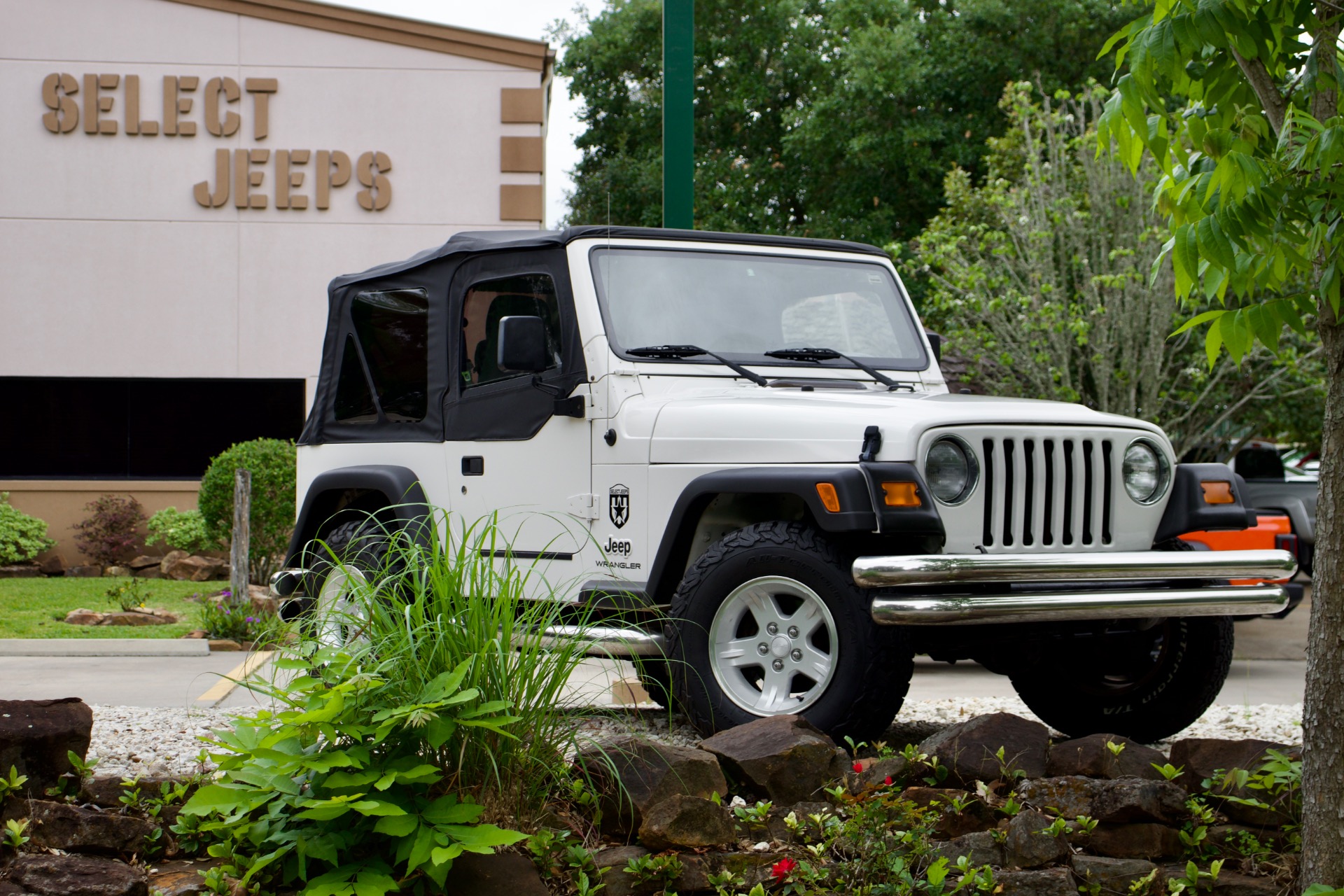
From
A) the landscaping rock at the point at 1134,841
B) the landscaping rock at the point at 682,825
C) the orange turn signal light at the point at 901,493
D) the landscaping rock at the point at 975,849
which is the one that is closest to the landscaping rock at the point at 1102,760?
the landscaping rock at the point at 1134,841

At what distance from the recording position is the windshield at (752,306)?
19.4 feet

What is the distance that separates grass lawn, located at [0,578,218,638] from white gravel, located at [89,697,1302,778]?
4.45 m

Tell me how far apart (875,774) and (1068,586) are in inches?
48.2

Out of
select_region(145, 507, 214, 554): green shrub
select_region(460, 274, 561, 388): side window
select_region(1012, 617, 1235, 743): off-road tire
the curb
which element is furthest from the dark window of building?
select_region(1012, 617, 1235, 743): off-road tire

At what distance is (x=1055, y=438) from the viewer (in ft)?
16.6

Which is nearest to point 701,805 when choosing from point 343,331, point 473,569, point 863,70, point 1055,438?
point 473,569

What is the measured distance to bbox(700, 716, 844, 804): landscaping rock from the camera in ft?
13.3

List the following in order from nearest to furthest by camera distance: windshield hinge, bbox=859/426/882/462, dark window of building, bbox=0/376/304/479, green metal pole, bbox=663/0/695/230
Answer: windshield hinge, bbox=859/426/882/462 < green metal pole, bbox=663/0/695/230 < dark window of building, bbox=0/376/304/479

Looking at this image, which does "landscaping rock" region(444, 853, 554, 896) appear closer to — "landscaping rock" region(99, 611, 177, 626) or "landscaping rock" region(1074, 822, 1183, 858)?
"landscaping rock" region(1074, 822, 1183, 858)

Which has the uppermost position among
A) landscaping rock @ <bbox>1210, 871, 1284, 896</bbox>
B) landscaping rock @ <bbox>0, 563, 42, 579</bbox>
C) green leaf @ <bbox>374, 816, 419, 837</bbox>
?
green leaf @ <bbox>374, 816, 419, 837</bbox>

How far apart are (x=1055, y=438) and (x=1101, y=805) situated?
5.01 feet

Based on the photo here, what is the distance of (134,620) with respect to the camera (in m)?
11.0

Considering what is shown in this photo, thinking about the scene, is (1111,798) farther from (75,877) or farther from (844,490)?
(75,877)

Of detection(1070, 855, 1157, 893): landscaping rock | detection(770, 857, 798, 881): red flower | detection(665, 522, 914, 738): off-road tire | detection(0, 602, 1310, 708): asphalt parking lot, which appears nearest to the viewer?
detection(770, 857, 798, 881): red flower
